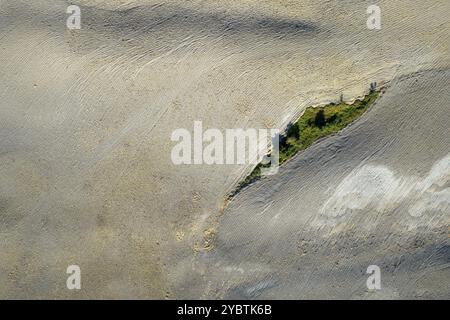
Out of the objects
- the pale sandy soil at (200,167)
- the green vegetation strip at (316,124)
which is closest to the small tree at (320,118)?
the green vegetation strip at (316,124)

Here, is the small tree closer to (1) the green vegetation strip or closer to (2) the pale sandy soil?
(1) the green vegetation strip

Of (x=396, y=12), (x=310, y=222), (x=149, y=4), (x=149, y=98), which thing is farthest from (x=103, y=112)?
(x=396, y=12)

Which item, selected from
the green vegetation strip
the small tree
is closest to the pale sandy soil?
the green vegetation strip

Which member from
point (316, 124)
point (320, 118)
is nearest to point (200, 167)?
point (316, 124)

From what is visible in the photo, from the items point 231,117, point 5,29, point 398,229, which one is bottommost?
point 398,229

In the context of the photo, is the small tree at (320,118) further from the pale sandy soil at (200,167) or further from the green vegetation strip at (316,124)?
the pale sandy soil at (200,167)

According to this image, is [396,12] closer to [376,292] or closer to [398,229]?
[398,229]
